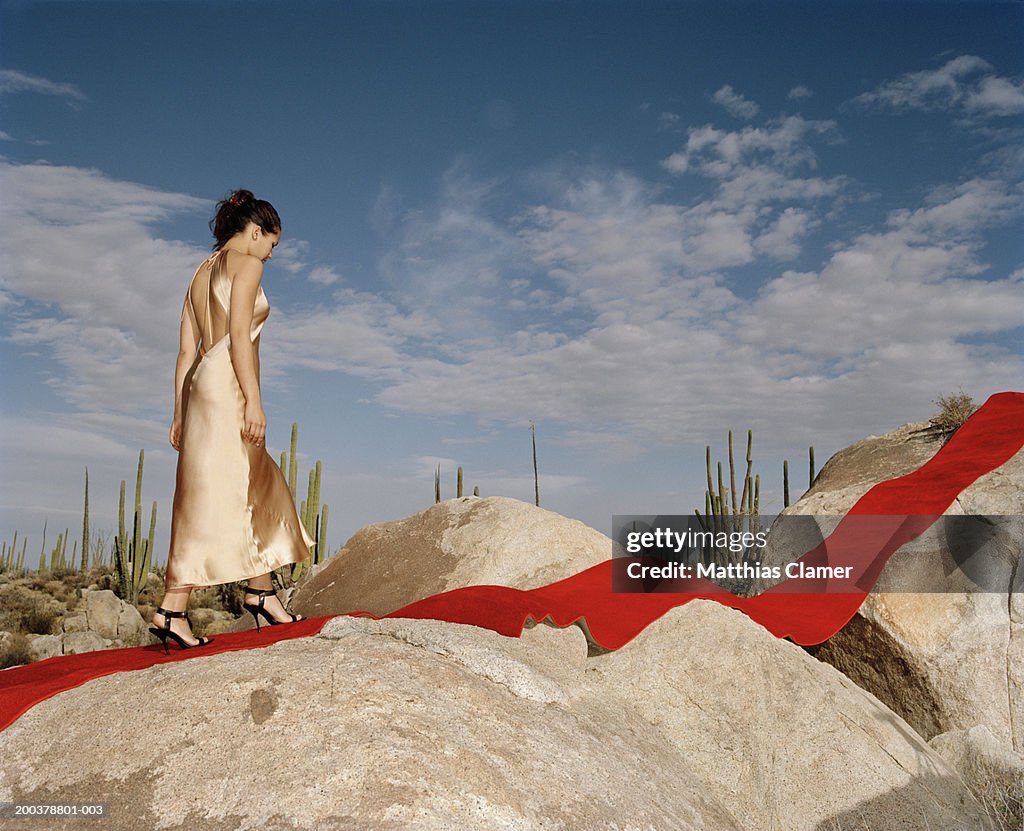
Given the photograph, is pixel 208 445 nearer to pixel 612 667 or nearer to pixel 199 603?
pixel 612 667

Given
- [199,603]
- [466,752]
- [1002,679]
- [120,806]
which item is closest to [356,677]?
[466,752]

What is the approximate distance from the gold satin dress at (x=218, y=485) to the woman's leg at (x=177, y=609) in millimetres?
44

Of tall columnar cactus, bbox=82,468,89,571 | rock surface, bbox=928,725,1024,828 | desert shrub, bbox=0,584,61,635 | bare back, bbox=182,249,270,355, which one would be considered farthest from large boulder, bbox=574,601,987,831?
tall columnar cactus, bbox=82,468,89,571

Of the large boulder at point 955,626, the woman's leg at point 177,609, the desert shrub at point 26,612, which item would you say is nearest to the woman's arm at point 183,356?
the woman's leg at point 177,609

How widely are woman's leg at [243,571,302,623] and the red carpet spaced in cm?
16

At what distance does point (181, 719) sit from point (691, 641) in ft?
7.61

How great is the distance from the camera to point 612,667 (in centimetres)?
368

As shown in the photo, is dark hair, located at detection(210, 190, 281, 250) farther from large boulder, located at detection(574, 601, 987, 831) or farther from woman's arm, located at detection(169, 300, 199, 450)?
large boulder, located at detection(574, 601, 987, 831)

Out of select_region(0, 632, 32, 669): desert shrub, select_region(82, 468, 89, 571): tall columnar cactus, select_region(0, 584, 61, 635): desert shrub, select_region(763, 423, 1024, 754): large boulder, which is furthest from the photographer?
select_region(82, 468, 89, 571): tall columnar cactus

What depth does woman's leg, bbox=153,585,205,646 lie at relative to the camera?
3836 mm

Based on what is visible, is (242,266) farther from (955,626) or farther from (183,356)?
(955,626)

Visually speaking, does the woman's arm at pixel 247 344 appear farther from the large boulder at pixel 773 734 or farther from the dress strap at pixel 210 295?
the large boulder at pixel 773 734

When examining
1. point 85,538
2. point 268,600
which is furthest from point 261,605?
point 85,538

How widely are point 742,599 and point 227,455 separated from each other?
115 inches
